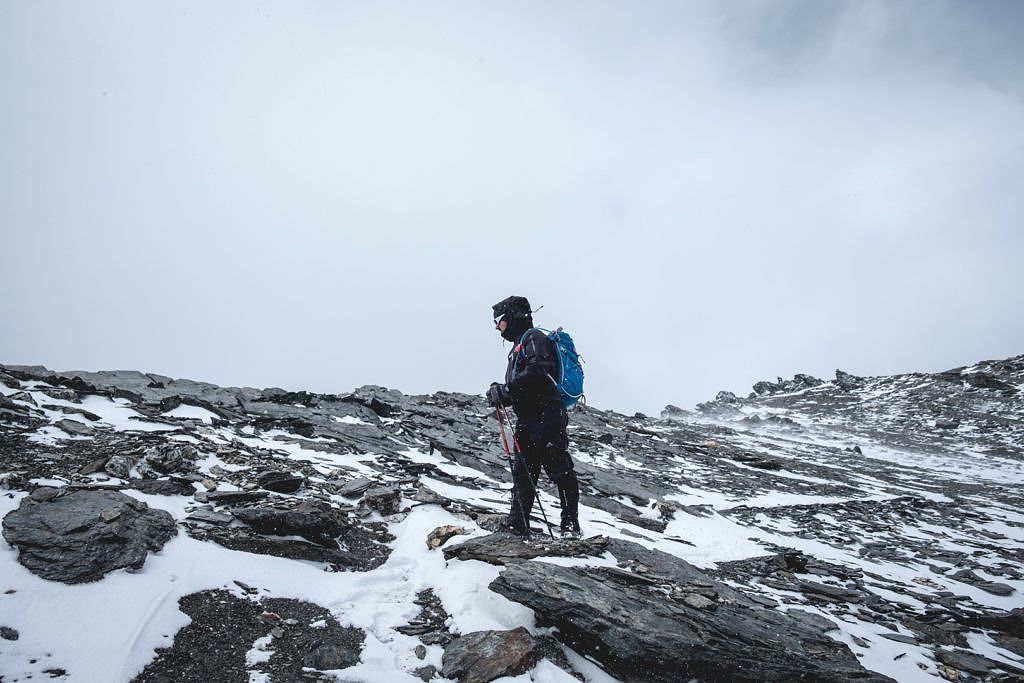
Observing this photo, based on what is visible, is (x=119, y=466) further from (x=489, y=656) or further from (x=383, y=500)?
(x=489, y=656)

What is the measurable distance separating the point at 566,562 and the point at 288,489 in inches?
176

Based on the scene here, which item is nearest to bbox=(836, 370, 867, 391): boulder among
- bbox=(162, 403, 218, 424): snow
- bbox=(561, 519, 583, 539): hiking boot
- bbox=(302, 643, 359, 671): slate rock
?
bbox=(561, 519, 583, 539): hiking boot

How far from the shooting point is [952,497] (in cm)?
1627

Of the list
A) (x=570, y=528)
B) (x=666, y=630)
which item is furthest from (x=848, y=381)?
(x=666, y=630)

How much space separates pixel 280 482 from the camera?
278 inches

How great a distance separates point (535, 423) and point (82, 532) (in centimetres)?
469

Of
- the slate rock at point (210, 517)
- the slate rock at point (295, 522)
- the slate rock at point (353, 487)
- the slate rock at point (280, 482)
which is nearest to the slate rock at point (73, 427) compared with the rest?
the slate rock at point (280, 482)

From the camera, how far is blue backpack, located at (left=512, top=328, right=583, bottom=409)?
6090 mm

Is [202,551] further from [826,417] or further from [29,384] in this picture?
→ [826,417]

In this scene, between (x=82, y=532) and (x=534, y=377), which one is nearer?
(x=82, y=532)

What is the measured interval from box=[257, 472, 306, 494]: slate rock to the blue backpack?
156 inches

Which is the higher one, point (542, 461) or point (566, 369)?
point (566, 369)

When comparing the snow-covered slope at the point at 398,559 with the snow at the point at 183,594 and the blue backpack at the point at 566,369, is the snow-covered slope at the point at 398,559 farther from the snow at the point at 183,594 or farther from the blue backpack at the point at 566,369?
the blue backpack at the point at 566,369

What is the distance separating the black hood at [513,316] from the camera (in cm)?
639
